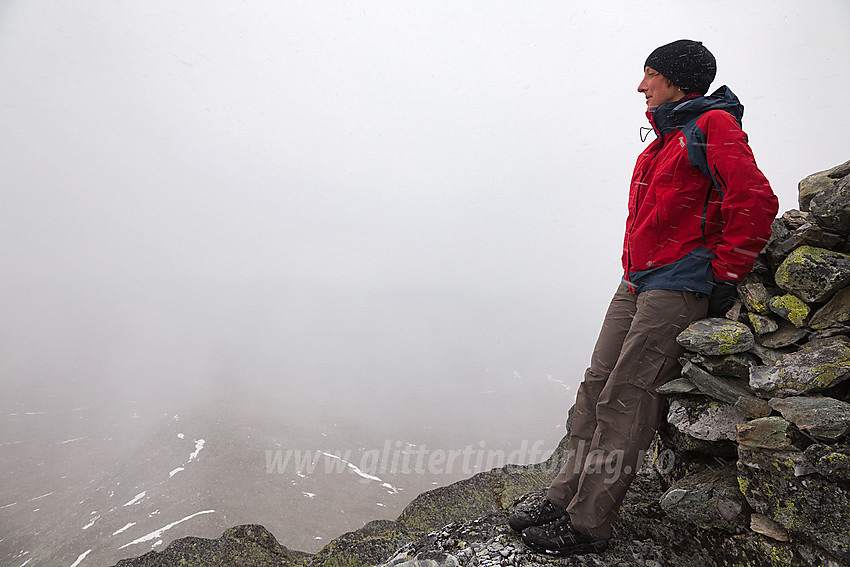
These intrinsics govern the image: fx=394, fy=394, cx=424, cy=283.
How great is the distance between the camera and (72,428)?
141 m

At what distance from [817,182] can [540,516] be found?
17.5 ft

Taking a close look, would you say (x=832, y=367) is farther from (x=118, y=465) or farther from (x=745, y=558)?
(x=118, y=465)

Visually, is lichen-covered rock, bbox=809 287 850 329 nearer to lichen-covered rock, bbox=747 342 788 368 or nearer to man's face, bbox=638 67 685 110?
lichen-covered rock, bbox=747 342 788 368

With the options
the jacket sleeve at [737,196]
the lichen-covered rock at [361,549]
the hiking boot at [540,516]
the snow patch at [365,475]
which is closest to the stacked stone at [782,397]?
the jacket sleeve at [737,196]

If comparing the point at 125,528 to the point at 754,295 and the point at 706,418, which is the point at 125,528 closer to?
the point at 706,418

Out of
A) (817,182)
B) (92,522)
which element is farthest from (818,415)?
(92,522)

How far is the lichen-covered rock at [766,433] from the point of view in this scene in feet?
12.4

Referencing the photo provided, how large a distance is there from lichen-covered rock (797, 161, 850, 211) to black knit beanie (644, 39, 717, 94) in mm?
1793

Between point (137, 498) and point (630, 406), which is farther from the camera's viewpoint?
point (137, 498)

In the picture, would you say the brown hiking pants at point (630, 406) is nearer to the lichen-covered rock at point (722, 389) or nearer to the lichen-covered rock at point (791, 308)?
the lichen-covered rock at point (722, 389)

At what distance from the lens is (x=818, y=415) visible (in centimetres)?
362

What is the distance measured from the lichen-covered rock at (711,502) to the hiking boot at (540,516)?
1.20 metres

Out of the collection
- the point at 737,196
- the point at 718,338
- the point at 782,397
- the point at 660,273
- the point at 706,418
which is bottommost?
the point at 706,418

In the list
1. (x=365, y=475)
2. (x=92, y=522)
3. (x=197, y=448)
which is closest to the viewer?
(x=92, y=522)
